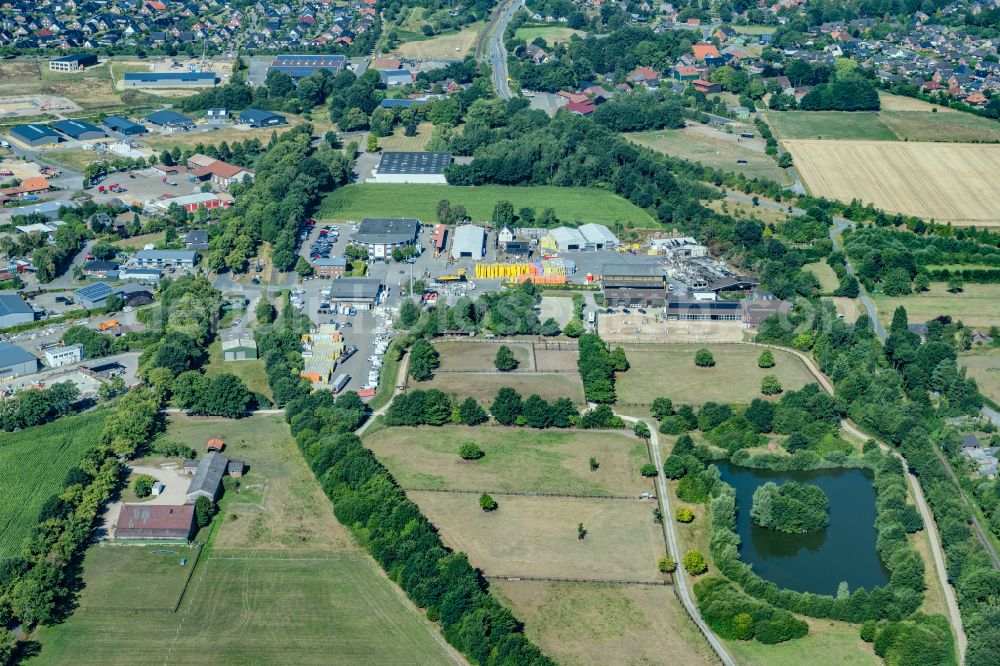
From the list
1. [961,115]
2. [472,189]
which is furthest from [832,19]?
[472,189]

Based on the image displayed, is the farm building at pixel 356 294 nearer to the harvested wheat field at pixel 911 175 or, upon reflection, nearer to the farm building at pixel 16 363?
the farm building at pixel 16 363

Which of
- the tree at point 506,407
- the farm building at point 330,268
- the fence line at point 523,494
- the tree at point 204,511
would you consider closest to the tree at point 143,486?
the tree at point 204,511

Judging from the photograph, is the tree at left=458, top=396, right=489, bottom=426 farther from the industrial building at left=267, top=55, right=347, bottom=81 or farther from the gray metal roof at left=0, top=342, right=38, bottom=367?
the industrial building at left=267, top=55, right=347, bottom=81

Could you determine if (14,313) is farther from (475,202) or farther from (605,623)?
(605,623)

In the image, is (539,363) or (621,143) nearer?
(539,363)

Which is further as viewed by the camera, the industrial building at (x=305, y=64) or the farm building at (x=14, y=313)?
the industrial building at (x=305, y=64)

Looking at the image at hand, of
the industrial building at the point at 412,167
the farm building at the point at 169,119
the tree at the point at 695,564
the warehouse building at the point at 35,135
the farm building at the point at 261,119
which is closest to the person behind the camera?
the tree at the point at 695,564

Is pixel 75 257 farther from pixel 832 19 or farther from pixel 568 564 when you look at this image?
pixel 832 19
